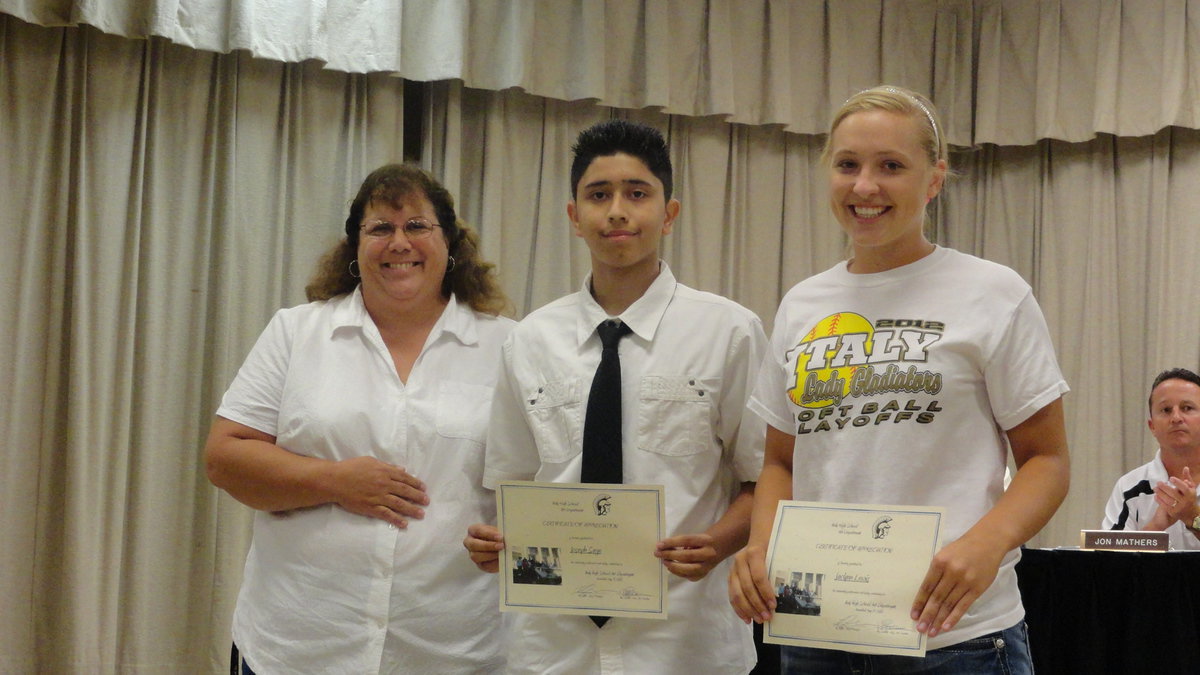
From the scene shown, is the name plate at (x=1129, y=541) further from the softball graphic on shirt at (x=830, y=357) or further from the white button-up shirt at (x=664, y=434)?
the softball graphic on shirt at (x=830, y=357)

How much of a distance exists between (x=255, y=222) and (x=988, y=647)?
405cm

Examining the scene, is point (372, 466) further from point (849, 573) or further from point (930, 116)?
point (930, 116)

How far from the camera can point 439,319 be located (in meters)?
2.55

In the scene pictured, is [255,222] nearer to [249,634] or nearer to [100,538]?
[100,538]

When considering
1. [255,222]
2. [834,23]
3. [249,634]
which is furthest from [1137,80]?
[249,634]

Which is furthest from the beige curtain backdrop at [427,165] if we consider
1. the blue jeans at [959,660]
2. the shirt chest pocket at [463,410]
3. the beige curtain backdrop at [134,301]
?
the blue jeans at [959,660]

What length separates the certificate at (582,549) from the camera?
1965 millimetres

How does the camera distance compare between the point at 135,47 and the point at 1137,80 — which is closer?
the point at 135,47

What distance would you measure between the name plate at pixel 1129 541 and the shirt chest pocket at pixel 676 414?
2290 mm

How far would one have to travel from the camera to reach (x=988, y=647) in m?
1.63

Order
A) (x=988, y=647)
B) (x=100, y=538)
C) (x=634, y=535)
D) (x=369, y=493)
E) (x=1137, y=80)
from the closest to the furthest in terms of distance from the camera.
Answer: (x=988, y=647) < (x=634, y=535) < (x=369, y=493) < (x=100, y=538) < (x=1137, y=80)
